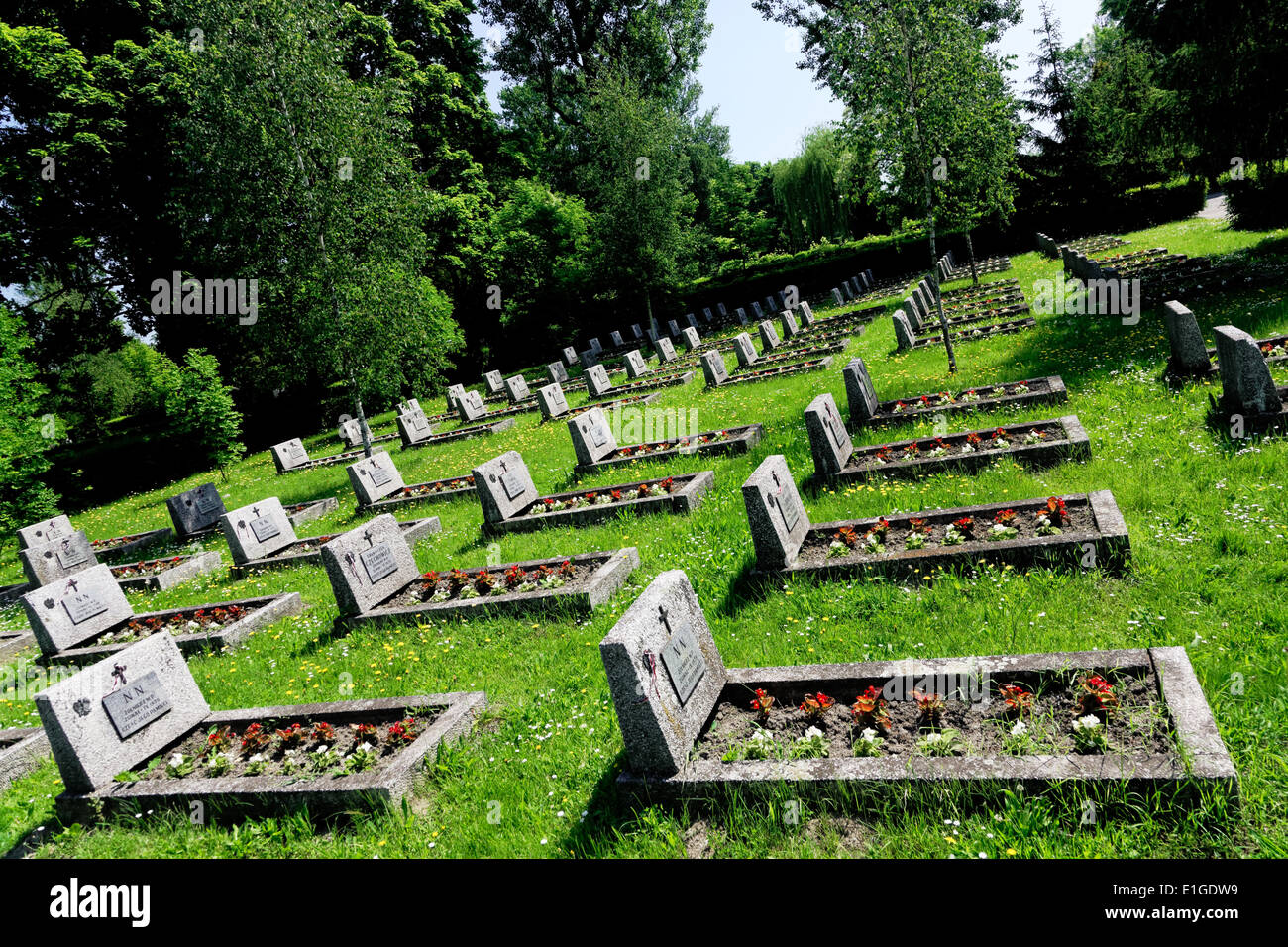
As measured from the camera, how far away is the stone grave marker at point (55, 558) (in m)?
12.6

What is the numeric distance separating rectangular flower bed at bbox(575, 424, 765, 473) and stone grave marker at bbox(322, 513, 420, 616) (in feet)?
13.4

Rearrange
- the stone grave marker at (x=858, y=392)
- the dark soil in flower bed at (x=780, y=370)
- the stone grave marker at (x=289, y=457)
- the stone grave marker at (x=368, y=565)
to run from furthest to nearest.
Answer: the stone grave marker at (x=289, y=457) → the dark soil in flower bed at (x=780, y=370) → the stone grave marker at (x=858, y=392) → the stone grave marker at (x=368, y=565)

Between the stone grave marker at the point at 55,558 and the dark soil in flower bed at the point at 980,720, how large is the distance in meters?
13.8

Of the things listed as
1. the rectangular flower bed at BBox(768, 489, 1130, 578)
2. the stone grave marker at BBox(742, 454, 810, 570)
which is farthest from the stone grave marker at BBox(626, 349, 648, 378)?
the rectangular flower bed at BBox(768, 489, 1130, 578)

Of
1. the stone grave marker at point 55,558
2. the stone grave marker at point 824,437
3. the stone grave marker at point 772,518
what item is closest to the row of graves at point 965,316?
the stone grave marker at point 824,437

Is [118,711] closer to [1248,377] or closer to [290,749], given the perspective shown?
[290,749]

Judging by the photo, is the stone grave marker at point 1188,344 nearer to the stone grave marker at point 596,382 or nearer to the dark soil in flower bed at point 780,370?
the dark soil in flower bed at point 780,370

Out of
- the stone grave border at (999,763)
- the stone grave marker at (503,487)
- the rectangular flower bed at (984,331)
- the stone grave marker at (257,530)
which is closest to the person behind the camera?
the stone grave border at (999,763)

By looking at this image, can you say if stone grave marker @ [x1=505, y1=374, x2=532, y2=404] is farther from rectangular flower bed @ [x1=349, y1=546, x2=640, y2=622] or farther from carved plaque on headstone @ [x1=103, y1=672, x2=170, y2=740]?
carved plaque on headstone @ [x1=103, y1=672, x2=170, y2=740]

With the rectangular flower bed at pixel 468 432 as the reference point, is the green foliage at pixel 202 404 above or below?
above

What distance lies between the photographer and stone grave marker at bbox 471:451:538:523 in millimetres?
9734

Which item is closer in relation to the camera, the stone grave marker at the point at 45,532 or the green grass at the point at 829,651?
the green grass at the point at 829,651

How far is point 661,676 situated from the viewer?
3.94 meters

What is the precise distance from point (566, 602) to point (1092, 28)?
188 feet
